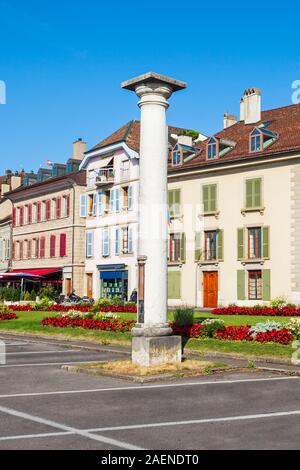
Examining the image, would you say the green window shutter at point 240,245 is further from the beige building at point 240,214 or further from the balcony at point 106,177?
the balcony at point 106,177

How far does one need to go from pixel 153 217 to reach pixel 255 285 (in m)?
28.1

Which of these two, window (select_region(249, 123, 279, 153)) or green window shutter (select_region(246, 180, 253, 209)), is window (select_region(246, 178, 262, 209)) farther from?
window (select_region(249, 123, 279, 153))

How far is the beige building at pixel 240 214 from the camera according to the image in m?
38.0

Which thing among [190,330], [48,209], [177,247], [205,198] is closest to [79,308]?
[190,330]

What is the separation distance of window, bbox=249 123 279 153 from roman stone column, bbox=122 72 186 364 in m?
27.4

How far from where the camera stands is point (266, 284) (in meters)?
38.7

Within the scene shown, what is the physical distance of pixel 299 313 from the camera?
28281 millimetres

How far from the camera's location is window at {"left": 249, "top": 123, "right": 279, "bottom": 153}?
131ft

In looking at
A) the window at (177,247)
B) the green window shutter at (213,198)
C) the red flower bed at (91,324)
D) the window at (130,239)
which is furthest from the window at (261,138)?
the red flower bed at (91,324)

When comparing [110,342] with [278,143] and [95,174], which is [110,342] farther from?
[95,174]

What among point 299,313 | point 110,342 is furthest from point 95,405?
point 299,313

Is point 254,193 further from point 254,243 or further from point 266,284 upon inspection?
point 266,284

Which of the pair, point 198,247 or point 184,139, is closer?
point 198,247


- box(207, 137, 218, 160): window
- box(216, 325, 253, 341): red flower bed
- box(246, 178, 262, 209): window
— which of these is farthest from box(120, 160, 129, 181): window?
box(216, 325, 253, 341): red flower bed
